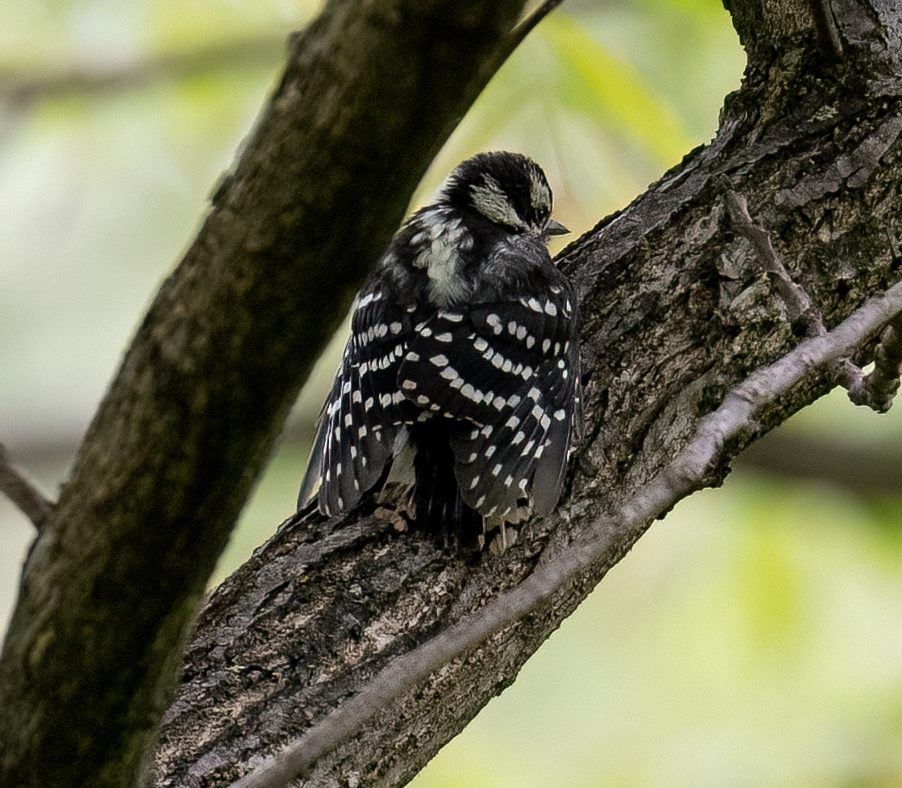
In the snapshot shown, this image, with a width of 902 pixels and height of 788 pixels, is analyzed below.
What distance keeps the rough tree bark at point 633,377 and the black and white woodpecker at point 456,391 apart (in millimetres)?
83

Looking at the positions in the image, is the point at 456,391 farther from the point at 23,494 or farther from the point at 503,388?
the point at 23,494

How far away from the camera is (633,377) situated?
2.85 m

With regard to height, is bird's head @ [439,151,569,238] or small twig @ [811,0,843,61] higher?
bird's head @ [439,151,569,238]

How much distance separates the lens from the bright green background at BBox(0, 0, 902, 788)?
165 inches

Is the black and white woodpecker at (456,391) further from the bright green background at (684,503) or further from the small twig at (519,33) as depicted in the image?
the small twig at (519,33)

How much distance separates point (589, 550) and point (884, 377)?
117 cm

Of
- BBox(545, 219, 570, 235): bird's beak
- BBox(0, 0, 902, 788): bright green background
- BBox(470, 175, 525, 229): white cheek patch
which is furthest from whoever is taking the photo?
BBox(0, 0, 902, 788): bright green background

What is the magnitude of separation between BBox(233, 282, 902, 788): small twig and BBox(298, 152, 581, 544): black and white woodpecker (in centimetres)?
71

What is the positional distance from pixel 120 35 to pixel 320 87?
3557 millimetres

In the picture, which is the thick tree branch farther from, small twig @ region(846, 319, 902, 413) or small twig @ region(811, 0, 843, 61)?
small twig @ region(811, 0, 843, 61)

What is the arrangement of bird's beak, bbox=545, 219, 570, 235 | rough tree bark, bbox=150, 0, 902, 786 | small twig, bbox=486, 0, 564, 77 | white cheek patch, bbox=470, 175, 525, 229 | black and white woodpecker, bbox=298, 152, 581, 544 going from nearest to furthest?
small twig, bbox=486, 0, 564, 77
rough tree bark, bbox=150, 0, 902, 786
black and white woodpecker, bbox=298, 152, 581, 544
white cheek patch, bbox=470, 175, 525, 229
bird's beak, bbox=545, 219, 570, 235

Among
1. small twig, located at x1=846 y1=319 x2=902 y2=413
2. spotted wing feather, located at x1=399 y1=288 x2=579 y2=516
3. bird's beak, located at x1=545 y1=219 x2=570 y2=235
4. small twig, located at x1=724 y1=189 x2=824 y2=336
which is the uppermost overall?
bird's beak, located at x1=545 y1=219 x2=570 y2=235

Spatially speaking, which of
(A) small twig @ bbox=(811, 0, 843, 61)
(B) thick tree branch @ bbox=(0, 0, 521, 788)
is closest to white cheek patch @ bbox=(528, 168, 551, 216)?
(A) small twig @ bbox=(811, 0, 843, 61)

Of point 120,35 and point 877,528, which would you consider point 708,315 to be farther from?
point 120,35
